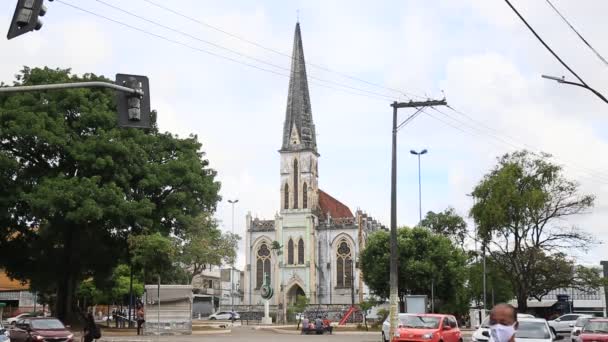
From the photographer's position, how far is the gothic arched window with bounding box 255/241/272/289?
100250mm

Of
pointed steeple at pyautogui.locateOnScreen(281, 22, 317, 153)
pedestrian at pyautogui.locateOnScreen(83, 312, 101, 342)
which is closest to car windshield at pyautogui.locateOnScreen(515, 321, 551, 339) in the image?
pedestrian at pyautogui.locateOnScreen(83, 312, 101, 342)

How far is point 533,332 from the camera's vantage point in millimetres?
18984

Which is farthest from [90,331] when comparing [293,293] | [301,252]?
[301,252]

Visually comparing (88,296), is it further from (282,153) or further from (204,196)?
(282,153)

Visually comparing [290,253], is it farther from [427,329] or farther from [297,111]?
[427,329]

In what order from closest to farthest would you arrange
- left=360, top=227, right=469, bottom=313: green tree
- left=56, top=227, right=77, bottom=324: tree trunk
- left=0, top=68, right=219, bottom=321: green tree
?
left=0, top=68, right=219, bottom=321: green tree, left=56, top=227, right=77, bottom=324: tree trunk, left=360, top=227, right=469, bottom=313: green tree

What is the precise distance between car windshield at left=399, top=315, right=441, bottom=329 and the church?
2937 inches

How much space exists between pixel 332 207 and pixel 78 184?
258 ft

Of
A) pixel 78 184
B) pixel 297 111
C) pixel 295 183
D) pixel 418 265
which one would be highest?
pixel 297 111

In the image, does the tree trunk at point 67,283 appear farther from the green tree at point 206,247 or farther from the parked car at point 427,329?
the parked car at point 427,329

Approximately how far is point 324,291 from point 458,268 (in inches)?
1839

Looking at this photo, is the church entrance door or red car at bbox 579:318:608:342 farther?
the church entrance door

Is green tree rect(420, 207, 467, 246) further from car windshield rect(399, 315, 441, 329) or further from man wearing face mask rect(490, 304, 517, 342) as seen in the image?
man wearing face mask rect(490, 304, 517, 342)

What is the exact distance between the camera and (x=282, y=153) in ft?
333
